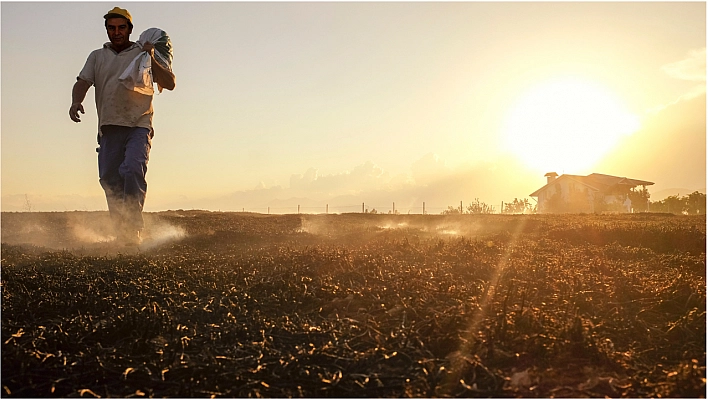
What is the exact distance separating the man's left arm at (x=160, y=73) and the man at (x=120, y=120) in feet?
0.04

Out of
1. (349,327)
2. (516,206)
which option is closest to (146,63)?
(349,327)

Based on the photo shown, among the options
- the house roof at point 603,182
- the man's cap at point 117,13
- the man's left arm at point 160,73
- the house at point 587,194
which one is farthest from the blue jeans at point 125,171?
the house roof at point 603,182

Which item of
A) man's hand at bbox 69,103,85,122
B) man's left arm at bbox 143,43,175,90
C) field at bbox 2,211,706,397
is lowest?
field at bbox 2,211,706,397

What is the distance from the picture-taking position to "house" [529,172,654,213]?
52062 mm

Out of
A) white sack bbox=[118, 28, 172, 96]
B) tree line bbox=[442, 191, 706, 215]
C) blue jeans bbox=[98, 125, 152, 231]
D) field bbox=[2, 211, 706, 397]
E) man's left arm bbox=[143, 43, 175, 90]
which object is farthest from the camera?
tree line bbox=[442, 191, 706, 215]

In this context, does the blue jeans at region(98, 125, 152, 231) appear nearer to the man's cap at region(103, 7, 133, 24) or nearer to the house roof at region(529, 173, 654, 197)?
the man's cap at region(103, 7, 133, 24)

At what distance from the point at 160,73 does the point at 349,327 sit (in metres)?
5.33

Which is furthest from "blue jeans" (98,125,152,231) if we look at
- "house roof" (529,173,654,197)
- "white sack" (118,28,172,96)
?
"house roof" (529,173,654,197)

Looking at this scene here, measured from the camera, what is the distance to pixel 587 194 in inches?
2142

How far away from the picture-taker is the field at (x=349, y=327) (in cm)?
233

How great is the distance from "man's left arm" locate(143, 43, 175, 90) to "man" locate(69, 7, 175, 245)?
12 millimetres

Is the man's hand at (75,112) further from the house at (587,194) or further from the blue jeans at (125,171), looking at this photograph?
the house at (587,194)

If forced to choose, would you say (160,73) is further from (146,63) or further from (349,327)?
(349,327)

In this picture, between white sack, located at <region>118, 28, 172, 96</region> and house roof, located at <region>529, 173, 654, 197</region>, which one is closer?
white sack, located at <region>118, 28, 172, 96</region>
